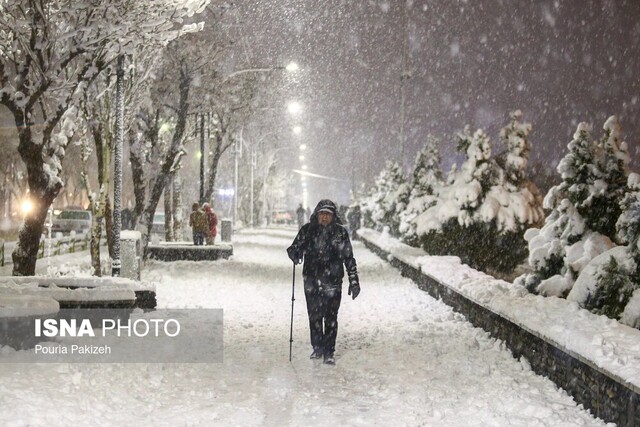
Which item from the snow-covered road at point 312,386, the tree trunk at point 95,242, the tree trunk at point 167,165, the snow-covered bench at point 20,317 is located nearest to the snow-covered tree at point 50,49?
the snow-covered bench at point 20,317

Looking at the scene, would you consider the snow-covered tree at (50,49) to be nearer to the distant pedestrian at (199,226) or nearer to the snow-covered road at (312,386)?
the snow-covered road at (312,386)

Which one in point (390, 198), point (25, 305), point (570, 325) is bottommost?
point (570, 325)

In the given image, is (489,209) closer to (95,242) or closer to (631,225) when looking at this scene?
(95,242)

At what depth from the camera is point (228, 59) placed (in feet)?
87.0

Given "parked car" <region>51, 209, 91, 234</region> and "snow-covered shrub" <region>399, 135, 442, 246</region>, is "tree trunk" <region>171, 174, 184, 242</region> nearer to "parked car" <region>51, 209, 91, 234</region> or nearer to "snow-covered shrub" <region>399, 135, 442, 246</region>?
"snow-covered shrub" <region>399, 135, 442, 246</region>

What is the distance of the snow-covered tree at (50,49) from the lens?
11289 mm

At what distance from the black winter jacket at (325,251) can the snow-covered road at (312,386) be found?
110 centimetres

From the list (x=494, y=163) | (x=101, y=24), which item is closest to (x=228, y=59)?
(x=494, y=163)

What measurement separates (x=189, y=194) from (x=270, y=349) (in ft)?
234

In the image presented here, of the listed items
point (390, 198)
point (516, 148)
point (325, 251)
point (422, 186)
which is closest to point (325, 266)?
point (325, 251)

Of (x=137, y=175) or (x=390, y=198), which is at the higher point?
(x=137, y=175)

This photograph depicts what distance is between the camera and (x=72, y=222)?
44031 mm

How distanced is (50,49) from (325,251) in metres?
6.10

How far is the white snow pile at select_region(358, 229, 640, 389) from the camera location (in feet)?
21.6
